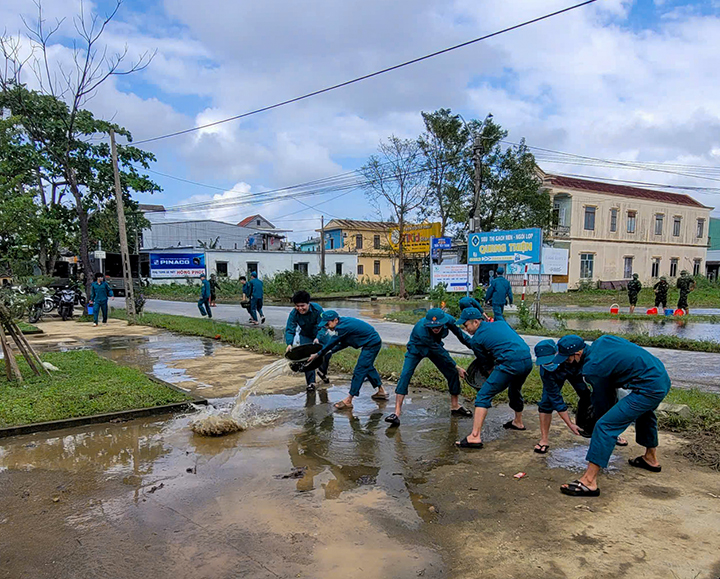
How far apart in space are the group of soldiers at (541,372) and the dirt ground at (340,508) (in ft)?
1.00

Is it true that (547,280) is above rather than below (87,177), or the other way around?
below

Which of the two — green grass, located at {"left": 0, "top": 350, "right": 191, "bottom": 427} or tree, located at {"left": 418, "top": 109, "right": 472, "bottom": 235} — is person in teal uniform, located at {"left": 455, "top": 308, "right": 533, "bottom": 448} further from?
tree, located at {"left": 418, "top": 109, "right": 472, "bottom": 235}

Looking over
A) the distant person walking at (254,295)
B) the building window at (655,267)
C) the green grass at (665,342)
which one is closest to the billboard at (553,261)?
the green grass at (665,342)

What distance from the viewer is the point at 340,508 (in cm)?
379

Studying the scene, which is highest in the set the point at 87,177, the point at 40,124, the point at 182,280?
the point at 40,124

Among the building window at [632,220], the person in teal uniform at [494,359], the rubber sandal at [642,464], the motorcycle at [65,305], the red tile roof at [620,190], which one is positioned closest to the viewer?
the rubber sandal at [642,464]

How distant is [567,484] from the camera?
4062 mm

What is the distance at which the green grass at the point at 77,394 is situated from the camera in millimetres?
6008

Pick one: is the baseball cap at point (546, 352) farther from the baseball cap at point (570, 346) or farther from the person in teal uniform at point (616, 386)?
the person in teal uniform at point (616, 386)

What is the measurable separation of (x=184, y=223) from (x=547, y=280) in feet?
121

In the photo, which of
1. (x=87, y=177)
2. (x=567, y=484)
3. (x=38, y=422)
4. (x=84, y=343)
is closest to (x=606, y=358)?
(x=567, y=484)

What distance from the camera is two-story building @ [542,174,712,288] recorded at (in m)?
35.2

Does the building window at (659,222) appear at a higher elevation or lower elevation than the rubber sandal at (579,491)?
higher

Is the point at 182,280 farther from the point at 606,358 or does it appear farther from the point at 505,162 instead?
the point at 606,358
